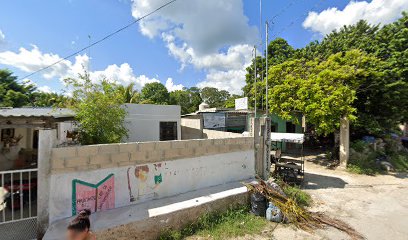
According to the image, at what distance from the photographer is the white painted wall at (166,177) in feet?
13.6

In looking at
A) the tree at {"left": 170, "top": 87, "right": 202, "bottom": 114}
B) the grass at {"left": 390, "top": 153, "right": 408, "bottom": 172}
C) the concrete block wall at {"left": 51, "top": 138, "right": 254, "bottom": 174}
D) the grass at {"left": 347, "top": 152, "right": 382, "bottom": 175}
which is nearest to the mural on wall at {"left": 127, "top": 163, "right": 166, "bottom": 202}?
the concrete block wall at {"left": 51, "top": 138, "right": 254, "bottom": 174}

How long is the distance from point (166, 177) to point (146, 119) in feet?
21.3

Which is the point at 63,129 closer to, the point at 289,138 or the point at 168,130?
the point at 168,130

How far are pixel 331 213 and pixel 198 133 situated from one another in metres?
7.94

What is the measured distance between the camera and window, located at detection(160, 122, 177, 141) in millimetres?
12083

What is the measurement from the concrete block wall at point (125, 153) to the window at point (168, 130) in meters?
6.14

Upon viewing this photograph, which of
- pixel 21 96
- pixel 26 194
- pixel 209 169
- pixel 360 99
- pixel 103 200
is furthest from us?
pixel 21 96

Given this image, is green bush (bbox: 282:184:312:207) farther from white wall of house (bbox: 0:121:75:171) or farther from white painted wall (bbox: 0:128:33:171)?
white painted wall (bbox: 0:128:33:171)

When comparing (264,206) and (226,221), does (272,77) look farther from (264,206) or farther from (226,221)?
(226,221)

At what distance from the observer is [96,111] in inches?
242

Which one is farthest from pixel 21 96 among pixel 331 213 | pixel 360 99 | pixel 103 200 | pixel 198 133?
pixel 360 99

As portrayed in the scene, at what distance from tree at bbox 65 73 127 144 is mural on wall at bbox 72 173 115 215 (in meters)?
1.89

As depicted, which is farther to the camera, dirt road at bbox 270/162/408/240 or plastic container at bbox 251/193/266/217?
plastic container at bbox 251/193/266/217

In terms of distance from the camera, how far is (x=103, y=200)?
182 inches
